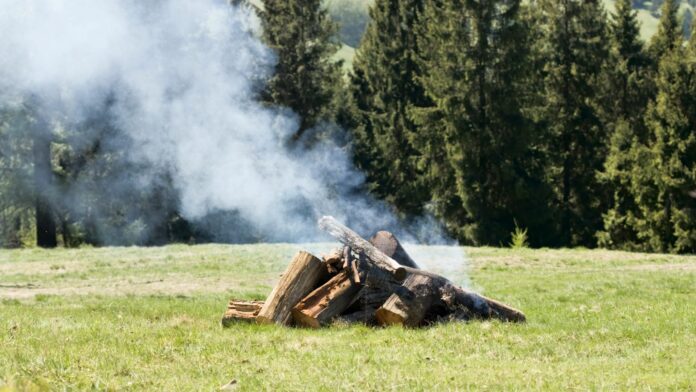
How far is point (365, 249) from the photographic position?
11617 millimetres

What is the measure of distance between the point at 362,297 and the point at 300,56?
3083 centimetres

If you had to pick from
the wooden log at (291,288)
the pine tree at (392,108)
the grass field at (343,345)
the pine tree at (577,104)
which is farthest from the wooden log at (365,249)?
the pine tree at (577,104)

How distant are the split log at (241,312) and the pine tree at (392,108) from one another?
35.8m

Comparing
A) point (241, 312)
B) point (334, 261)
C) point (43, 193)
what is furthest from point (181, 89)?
point (43, 193)

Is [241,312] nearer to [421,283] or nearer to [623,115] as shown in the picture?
[421,283]

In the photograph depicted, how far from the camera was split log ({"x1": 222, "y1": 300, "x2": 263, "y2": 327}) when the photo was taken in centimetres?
1149

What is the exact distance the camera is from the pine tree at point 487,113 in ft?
142

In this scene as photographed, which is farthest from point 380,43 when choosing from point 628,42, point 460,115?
point 628,42

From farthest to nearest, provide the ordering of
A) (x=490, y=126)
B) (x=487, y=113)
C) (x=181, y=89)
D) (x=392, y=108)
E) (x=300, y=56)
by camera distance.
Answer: (x=392, y=108)
(x=490, y=126)
(x=487, y=113)
(x=300, y=56)
(x=181, y=89)

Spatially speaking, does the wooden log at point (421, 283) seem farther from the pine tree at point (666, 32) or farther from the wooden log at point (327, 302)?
the pine tree at point (666, 32)

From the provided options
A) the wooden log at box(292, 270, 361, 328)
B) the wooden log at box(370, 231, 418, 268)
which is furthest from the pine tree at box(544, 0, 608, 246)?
the wooden log at box(292, 270, 361, 328)

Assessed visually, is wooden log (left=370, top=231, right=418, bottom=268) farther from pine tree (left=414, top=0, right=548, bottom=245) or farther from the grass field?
pine tree (left=414, top=0, right=548, bottom=245)

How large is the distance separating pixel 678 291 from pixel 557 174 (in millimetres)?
31628

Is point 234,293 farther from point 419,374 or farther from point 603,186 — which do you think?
point 603,186
